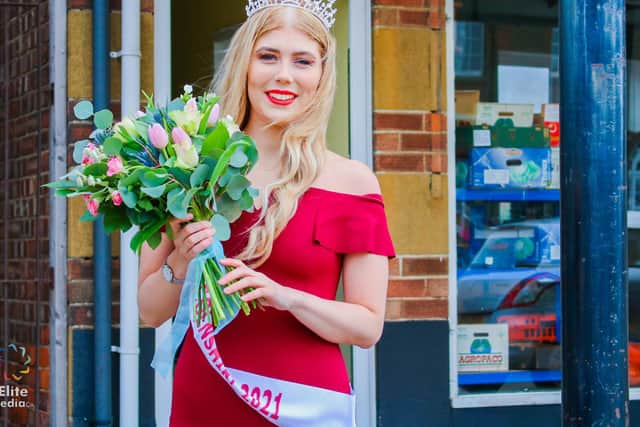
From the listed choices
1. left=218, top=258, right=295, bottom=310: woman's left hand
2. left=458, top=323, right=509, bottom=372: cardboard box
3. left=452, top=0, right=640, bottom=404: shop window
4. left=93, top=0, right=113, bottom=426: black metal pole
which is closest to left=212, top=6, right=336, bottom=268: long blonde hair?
left=218, top=258, right=295, bottom=310: woman's left hand

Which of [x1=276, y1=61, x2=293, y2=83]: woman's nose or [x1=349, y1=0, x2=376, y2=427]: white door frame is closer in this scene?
[x1=276, y1=61, x2=293, y2=83]: woman's nose

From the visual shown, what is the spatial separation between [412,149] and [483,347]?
1.12 m

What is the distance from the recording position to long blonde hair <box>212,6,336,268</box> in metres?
2.47

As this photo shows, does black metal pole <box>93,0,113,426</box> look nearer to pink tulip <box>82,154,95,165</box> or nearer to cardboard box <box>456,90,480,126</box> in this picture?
cardboard box <box>456,90,480,126</box>

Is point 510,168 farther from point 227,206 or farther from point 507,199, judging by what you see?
point 227,206

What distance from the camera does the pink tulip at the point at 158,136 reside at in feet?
7.52

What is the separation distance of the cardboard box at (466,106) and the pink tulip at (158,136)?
332 centimetres

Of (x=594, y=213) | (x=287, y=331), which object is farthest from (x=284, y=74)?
(x=594, y=213)

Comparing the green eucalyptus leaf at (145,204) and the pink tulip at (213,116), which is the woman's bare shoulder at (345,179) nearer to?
the pink tulip at (213,116)

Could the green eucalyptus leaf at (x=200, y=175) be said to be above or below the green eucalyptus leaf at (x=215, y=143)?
below

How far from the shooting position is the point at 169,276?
252cm

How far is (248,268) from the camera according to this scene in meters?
2.37

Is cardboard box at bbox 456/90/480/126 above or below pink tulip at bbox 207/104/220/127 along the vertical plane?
above

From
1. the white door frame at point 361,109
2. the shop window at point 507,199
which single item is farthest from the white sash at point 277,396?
the shop window at point 507,199
